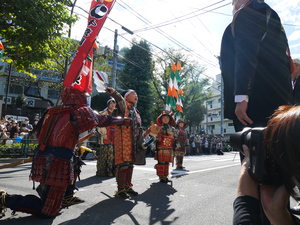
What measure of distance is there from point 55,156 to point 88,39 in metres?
1.72

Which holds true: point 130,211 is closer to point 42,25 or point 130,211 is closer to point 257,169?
point 257,169

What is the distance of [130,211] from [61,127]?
4.52 feet

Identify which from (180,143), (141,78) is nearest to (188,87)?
(141,78)

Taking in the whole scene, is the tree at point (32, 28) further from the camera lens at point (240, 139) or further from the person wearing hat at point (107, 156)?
the camera lens at point (240, 139)

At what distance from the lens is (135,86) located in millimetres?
31469

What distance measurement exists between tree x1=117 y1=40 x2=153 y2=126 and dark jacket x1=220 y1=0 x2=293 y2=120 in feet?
93.2

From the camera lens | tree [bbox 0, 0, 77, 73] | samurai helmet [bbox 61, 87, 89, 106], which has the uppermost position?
tree [bbox 0, 0, 77, 73]

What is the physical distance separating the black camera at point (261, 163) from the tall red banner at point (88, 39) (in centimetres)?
262

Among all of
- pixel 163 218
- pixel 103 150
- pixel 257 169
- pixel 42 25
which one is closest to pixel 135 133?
pixel 163 218

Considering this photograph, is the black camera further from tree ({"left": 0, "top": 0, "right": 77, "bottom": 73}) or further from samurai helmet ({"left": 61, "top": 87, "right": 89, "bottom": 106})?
tree ({"left": 0, "top": 0, "right": 77, "bottom": 73})

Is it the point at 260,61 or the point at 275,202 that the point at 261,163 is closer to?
the point at 275,202

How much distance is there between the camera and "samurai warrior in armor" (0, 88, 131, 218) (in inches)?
105

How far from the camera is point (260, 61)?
6.54ft

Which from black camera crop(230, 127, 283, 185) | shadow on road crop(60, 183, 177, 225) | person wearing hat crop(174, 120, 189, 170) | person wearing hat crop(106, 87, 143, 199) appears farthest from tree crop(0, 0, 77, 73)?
black camera crop(230, 127, 283, 185)
